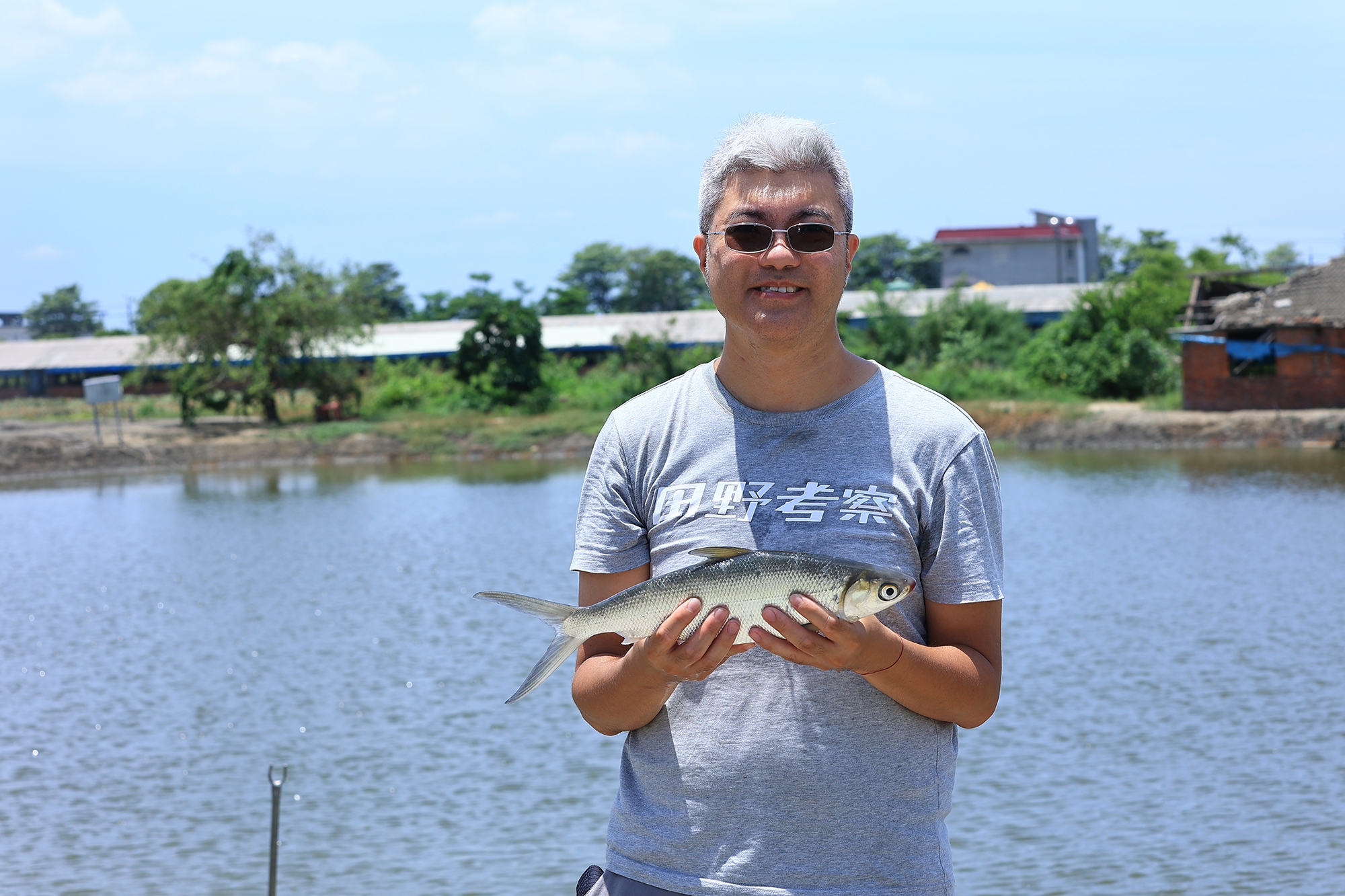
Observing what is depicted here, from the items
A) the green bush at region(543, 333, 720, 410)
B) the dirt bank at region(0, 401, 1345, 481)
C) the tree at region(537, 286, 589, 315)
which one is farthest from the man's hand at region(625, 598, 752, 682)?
the tree at region(537, 286, 589, 315)

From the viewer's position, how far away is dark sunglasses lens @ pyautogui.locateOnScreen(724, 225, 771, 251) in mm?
2318

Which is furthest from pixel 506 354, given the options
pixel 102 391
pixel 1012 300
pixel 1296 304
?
pixel 1296 304

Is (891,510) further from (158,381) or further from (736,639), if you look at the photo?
(158,381)

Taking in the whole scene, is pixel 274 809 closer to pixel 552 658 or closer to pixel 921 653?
pixel 552 658

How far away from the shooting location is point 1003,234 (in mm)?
72188

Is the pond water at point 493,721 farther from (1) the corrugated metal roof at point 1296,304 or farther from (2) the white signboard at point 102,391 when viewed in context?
(2) the white signboard at point 102,391

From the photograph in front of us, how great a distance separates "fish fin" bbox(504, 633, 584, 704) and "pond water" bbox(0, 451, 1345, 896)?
20.6 ft

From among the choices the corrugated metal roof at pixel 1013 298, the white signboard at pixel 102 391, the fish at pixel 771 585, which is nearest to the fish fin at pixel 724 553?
the fish at pixel 771 585

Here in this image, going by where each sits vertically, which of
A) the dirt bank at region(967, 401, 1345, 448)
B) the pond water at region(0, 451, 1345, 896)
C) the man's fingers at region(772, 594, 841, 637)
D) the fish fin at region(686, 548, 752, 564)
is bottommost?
the pond water at region(0, 451, 1345, 896)

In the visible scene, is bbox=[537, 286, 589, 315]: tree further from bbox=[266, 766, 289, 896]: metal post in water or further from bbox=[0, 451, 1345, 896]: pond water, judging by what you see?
bbox=[266, 766, 289, 896]: metal post in water

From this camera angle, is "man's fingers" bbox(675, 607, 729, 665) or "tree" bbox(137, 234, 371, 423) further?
"tree" bbox(137, 234, 371, 423)

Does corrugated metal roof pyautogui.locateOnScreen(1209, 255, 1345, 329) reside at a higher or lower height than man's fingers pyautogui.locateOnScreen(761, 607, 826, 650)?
higher

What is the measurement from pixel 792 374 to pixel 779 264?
20cm

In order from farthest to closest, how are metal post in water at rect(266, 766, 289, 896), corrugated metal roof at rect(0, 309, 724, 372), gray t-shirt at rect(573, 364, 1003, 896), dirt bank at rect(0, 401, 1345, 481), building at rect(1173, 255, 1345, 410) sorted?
corrugated metal roof at rect(0, 309, 724, 372) → dirt bank at rect(0, 401, 1345, 481) → building at rect(1173, 255, 1345, 410) → metal post in water at rect(266, 766, 289, 896) → gray t-shirt at rect(573, 364, 1003, 896)
